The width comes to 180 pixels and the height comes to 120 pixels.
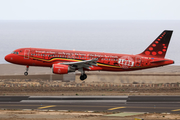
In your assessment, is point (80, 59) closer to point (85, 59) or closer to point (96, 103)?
point (85, 59)

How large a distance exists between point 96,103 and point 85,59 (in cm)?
1350

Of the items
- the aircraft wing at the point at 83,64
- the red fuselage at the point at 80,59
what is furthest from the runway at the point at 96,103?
the red fuselage at the point at 80,59

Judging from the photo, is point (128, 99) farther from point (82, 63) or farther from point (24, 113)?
point (24, 113)

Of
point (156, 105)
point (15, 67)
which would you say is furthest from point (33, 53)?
point (15, 67)

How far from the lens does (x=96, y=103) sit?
129ft

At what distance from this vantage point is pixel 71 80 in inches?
2264

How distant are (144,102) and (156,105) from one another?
7.13 ft

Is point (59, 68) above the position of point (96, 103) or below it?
above

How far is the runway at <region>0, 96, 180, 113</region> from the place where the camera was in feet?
119

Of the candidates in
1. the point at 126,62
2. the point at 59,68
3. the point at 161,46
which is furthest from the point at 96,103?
the point at 161,46

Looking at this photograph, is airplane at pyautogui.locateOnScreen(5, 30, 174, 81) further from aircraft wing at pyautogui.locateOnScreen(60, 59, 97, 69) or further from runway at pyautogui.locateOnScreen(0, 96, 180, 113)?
runway at pyautogui.locateOnScreen(0, 96, 180, 113)

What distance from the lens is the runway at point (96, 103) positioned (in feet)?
119

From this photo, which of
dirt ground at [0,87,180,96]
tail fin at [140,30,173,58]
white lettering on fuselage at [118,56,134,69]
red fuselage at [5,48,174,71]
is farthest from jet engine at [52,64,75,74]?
tail fin at [140,30,173,58]

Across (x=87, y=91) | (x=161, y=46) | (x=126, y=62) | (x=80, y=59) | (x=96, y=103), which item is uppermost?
(x=161, y=46)
